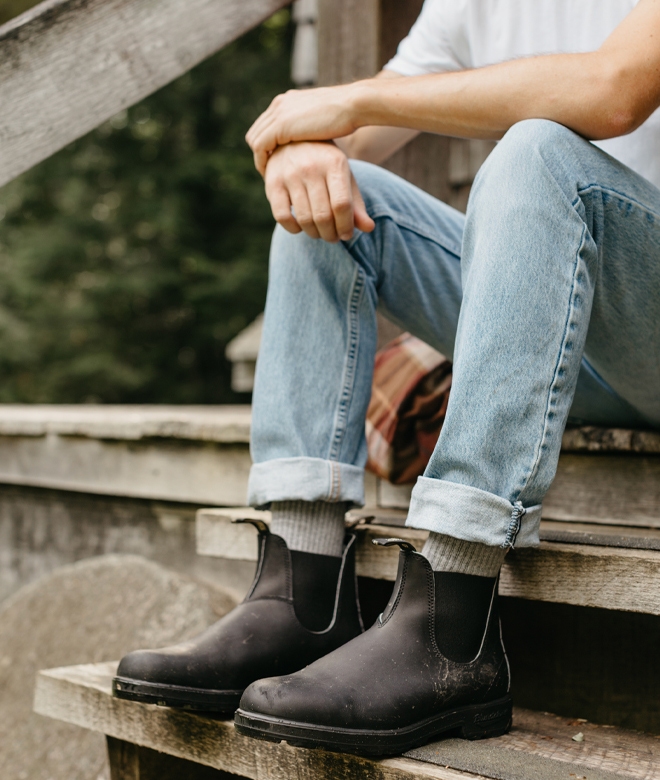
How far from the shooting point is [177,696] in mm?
843

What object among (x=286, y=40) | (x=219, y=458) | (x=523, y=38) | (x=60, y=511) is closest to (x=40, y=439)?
(x=60, y=511)

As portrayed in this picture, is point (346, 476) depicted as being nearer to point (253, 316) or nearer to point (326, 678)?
point (326, 678)

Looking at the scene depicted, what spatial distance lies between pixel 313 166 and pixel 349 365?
0.26 metres

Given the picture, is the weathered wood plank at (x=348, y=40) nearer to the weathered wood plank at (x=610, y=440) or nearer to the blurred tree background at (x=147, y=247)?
the weathered wood plank at (x=610, y=440)

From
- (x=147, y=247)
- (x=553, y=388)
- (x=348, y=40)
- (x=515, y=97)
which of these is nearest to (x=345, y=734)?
(x=553, y=388)

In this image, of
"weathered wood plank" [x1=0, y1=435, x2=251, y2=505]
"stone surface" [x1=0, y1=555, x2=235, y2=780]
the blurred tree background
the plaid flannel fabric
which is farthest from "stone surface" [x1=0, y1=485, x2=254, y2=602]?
the blurred tree background

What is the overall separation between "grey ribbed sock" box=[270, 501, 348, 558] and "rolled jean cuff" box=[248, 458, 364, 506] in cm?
2

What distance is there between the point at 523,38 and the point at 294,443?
0.74m

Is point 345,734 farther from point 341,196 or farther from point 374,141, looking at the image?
point 374,141

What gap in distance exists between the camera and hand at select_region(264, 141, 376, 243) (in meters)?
0.97

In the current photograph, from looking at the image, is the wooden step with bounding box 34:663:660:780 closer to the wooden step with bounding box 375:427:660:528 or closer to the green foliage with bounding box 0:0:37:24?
the wooden step with bounding box 375:427:660:528

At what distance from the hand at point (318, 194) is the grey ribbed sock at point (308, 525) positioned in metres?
0.34

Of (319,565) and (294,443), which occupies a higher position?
(294,443)

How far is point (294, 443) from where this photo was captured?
38.0 inches
